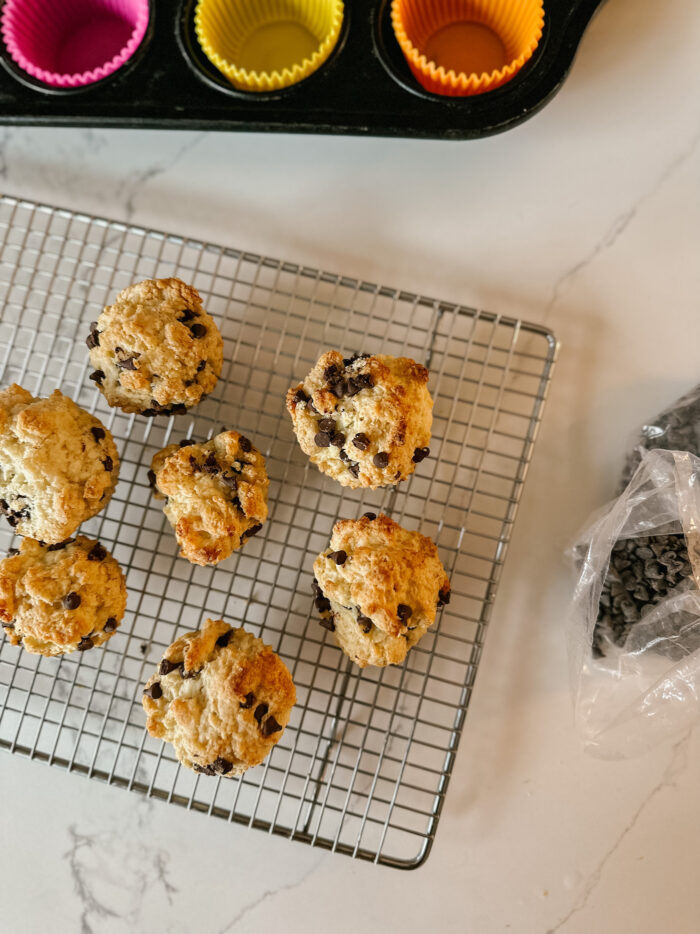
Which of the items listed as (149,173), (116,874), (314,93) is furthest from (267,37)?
(116,874)

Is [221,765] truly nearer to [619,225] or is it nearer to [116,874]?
[116,874]

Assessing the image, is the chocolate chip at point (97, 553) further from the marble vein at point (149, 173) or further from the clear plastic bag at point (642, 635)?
the clear plastic bag at point (642, 635)

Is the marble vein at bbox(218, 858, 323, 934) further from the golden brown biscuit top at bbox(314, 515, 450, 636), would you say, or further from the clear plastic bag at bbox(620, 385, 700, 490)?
the clear plastic bag at bbox(620, 385, 700, 490)

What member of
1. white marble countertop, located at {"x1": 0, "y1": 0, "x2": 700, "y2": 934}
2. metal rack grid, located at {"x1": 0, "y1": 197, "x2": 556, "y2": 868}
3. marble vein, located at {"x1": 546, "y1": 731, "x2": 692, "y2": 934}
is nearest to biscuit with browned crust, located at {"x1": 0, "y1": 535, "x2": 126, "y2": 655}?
metal rack grid, located at {"x1": 0, "y1": 197, "x2": 556, "y2": 868}

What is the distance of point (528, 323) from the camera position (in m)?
1.79

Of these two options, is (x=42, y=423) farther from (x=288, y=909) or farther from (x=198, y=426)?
(x=288, y=909)

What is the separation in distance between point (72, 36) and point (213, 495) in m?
1.25

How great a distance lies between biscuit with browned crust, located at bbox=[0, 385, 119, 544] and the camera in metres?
1.57

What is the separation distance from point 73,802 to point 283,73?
176 cm

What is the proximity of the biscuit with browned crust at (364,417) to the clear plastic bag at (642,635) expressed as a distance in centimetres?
46

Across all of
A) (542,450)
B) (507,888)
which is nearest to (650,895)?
(507,888)

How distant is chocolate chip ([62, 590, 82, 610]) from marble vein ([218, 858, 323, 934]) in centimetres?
84

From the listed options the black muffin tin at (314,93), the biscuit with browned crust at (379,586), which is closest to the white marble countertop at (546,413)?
the black muffin tin at (314,93)

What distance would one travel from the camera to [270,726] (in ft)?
5.11
